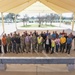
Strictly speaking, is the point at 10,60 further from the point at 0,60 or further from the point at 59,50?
the point at 59,50

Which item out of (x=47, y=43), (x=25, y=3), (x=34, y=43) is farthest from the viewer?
(x=25, y=3)

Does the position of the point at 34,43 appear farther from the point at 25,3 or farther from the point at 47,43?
the point at 25,3

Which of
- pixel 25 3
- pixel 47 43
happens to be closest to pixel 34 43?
pixel 47 43

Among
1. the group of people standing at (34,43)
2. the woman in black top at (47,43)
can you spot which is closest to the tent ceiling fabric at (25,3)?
the group of people standing at (34,43)

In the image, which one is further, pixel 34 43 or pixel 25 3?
pixel 25 3

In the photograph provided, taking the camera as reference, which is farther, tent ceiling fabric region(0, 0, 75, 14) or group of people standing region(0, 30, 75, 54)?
tent ceiling fabric region(0, 0, 75, 14)

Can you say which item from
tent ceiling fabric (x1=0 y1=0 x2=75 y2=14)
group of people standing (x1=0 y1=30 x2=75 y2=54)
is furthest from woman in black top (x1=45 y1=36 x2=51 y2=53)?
tent ceiling fabric (x1=0 y1=0 x2=75 y2=14)

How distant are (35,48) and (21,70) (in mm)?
2652

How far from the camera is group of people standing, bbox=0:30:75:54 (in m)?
12.0

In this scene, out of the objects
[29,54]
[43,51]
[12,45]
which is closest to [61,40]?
[43,51]

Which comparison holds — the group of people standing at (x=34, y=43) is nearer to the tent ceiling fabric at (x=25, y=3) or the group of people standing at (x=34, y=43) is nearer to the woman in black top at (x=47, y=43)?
the woman in black top at (x=47, y=43)

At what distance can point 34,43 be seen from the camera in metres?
12.3

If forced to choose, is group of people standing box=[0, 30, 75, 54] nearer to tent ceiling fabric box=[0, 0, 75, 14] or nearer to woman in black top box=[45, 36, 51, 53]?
woman in black top box=[45, 36, 51, 53]

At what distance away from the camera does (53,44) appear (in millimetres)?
12023
